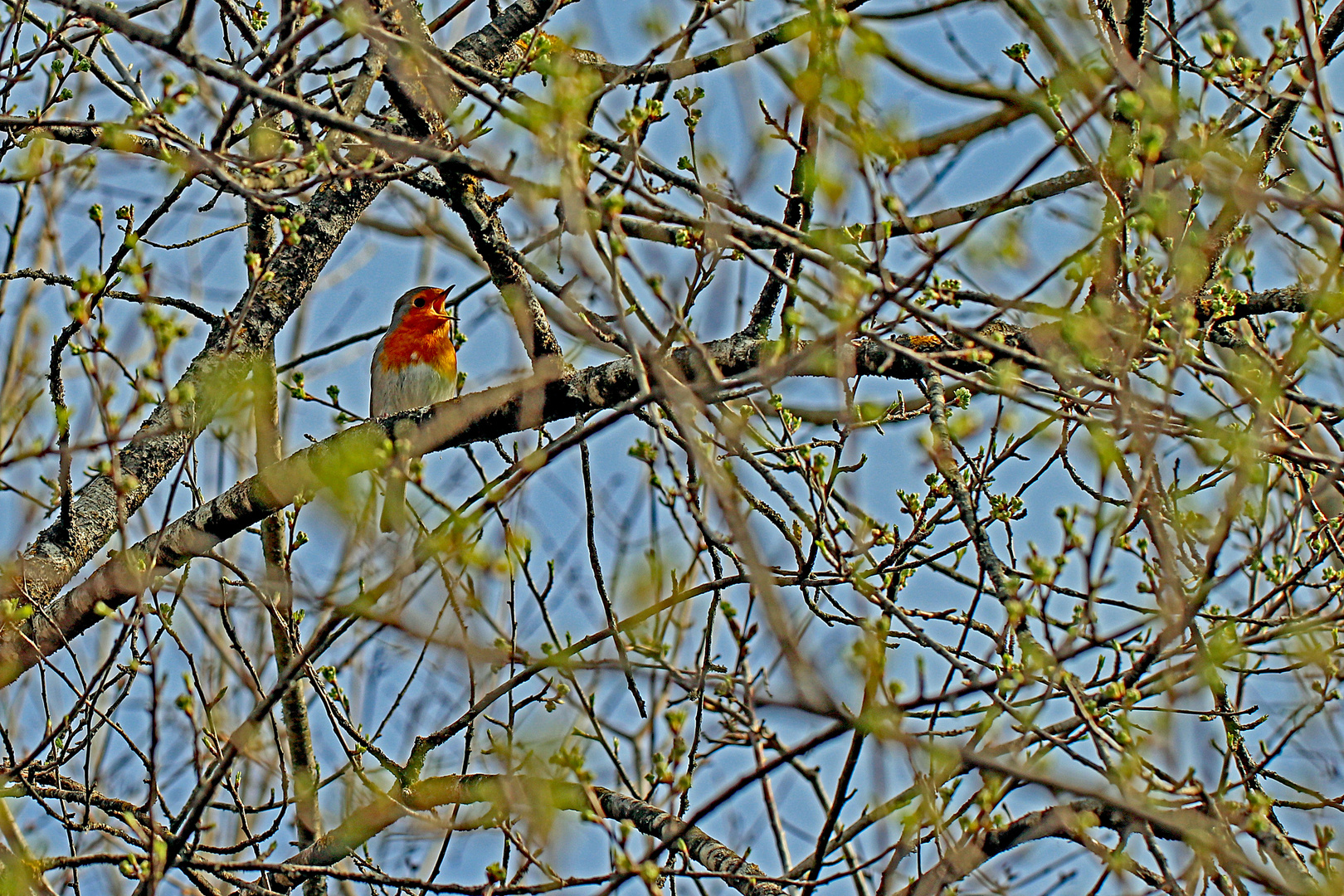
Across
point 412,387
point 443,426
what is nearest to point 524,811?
point 443,426

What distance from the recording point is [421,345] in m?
8.66

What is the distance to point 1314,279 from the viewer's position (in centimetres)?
347

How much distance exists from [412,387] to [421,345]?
0.27 m

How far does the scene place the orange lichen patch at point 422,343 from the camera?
8.64 metres

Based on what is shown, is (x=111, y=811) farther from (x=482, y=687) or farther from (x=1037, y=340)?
(x=1037, y=340)

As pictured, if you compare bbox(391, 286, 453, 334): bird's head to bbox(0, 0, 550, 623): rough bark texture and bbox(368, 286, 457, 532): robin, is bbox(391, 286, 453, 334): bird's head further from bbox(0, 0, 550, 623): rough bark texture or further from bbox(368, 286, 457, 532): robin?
bbox(0, 0, 550, 623): rough bark texture

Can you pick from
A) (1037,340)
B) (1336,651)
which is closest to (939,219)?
(1037,340)

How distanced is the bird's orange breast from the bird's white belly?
1.4 inches

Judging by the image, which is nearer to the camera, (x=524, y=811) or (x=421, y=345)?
(x=524, y=811)

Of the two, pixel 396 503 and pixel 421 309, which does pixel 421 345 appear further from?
pixel 396 503

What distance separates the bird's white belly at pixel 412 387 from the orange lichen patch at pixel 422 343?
37mm

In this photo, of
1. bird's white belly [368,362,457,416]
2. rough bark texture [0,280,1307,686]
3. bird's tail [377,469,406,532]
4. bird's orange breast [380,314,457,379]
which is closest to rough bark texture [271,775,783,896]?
bird's tail [377,469,406,532]

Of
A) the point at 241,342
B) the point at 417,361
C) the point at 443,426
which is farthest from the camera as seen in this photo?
the point at 417,361

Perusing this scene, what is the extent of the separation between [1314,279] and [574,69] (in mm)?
1938
